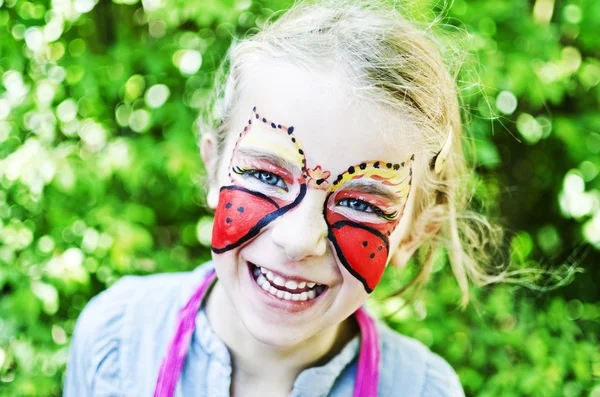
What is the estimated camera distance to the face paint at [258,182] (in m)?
1.35

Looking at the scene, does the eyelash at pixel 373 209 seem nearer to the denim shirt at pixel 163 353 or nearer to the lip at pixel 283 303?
the lip at pixel 283 303

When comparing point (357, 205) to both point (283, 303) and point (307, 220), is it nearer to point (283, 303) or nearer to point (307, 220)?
point (307, 220)

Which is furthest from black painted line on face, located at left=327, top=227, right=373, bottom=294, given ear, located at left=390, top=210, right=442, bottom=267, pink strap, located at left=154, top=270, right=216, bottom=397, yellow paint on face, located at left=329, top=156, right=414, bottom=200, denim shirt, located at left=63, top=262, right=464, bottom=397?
pink strap, located at left=154, top=270, right=216, bottom=397

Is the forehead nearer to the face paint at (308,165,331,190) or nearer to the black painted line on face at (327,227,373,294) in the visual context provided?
the face paint at (308,165,331,190)

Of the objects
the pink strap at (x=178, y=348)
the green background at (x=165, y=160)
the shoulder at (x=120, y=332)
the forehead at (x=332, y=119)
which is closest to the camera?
the forehead at (x=332, y=119)

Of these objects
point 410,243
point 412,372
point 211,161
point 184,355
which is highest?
point 211,161

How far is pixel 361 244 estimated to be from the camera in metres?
1.39

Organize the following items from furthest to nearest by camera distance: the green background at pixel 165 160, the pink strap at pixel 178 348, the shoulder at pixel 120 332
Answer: the green background at pixel 165 160 < the shoulder at pixel 120 332 < the pink strap at pixel 178 348

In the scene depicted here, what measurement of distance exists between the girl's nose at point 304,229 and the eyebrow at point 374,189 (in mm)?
72

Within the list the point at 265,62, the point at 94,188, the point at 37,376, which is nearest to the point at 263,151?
the point at 265,62

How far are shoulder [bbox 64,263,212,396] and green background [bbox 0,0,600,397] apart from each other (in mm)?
579

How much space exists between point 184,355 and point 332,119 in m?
0.76

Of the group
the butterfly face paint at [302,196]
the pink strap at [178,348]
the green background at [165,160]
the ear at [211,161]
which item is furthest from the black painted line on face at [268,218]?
the green background at [165,160]

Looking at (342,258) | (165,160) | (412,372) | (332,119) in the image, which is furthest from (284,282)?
(165,160)
